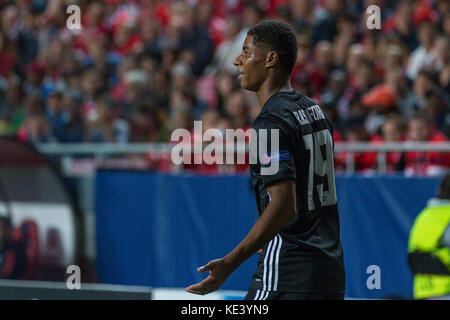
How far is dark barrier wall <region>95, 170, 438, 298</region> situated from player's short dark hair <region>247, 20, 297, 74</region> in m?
4.78

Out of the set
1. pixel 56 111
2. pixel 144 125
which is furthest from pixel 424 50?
pixel 56 111

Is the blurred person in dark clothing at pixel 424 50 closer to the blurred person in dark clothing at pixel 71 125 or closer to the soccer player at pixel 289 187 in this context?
the blurred person in dark clothing at pixel 71 125

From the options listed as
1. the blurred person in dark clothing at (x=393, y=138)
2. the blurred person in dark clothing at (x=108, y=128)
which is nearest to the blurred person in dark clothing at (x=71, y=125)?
the blurred person in dark clothing at (x=108, y=128)

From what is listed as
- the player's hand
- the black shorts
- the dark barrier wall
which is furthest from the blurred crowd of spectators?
the player's hand

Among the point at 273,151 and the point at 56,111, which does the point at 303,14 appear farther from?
the point at 273,151

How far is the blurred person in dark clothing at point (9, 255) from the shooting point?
9.85 meters

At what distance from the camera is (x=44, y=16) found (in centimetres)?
1491

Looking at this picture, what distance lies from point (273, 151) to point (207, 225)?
601cm

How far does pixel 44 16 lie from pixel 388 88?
7770mm

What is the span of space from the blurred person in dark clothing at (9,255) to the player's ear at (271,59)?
22.4 ft

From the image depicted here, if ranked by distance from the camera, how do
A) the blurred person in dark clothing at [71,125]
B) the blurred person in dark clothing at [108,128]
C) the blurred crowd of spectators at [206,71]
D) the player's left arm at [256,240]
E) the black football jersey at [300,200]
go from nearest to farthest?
1. the player's left arm at [256,240]
2. the black football jersey at [300,200]
3. the blurred crowd of spectators at [206,71]
4. the blurred person in dark clothing at [108,128]
5. the blurred person in dark clothing at [71,125]

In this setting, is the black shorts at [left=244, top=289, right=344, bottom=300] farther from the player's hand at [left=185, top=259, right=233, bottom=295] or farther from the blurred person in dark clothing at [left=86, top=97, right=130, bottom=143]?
the blurred person in dark clothing at [left=86, top=97, right=130, bottom=143]

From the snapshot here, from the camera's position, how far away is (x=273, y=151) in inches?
140
